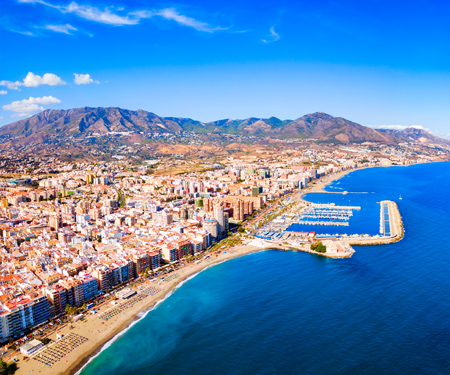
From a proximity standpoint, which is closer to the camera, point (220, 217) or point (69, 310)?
point (69, 310)

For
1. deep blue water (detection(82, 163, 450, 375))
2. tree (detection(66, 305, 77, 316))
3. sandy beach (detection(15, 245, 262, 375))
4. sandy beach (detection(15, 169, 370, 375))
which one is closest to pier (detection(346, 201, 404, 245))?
deep blue water (detection(82, 163, 450, 375))

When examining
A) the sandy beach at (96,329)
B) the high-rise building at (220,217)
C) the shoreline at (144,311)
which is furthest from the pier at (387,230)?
the sandy beach at (96,329)

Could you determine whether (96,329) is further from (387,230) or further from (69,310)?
(387,230)

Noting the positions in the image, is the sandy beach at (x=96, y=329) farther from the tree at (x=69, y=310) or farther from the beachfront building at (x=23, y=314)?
the beachfront building at (x=23, y=314)

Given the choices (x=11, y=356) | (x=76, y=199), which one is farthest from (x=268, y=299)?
(x=76, y=199)

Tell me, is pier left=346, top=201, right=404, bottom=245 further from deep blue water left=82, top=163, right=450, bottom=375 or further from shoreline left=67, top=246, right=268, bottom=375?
shoreline left=67, top=246, right=268, bottom=375

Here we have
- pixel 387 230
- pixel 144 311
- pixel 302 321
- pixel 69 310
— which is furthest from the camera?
pixel 387 230

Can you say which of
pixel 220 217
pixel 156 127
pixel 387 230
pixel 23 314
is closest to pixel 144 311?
pixel 23 314
